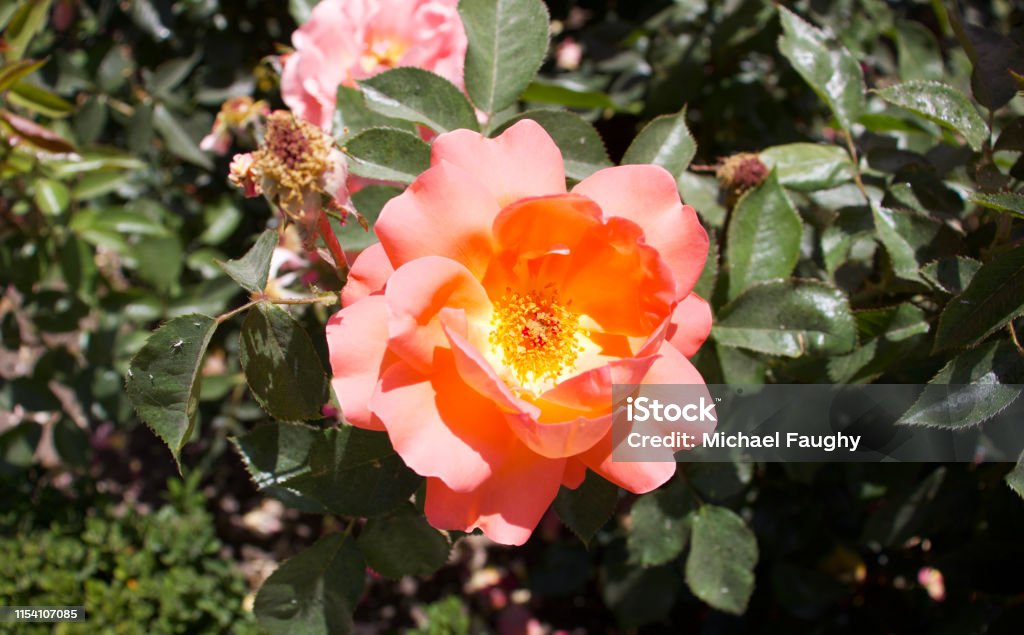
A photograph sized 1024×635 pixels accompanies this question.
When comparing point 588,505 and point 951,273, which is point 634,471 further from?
point 951,273

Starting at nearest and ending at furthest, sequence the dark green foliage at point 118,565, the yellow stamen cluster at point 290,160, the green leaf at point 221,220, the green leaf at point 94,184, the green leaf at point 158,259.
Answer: the yellow stamen cluster at point 290,160
the green leaf at point 94,184
the green leaf at point 158,259
the green leaf at point 221,220
the dark green foliage at point 118,565

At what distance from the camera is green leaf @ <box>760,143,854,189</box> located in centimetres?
114

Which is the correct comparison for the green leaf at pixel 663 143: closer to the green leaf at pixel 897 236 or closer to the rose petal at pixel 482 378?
the green leaf at pixel 897 236

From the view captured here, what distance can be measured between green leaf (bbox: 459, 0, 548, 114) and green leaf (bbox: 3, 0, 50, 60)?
0.95 meters

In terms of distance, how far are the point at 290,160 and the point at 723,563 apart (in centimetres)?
91

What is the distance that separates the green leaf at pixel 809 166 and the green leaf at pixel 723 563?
1.75 feet

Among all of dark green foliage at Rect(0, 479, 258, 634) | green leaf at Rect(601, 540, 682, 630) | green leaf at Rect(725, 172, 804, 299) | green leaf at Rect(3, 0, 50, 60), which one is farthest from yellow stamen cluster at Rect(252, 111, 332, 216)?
dark green foliage at Rect(0, 479, 258, 634)

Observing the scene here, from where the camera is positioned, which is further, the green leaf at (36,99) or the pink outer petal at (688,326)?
the green leaf at (36,99)

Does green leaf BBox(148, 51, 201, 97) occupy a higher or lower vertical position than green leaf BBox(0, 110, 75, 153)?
lower

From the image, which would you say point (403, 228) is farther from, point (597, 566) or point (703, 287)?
point (597, 566)

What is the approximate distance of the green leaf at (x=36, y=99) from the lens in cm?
142

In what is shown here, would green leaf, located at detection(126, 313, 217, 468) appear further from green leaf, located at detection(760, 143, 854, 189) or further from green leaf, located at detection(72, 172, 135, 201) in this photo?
green leaf, located at detection(72, 172, 135, 201)

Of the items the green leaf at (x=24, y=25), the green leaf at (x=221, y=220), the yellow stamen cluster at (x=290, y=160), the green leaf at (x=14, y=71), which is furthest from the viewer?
the green leaf at (x=221, y=220)

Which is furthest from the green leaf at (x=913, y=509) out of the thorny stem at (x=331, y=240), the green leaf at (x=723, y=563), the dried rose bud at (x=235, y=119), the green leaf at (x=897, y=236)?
the dried rose bud at (x=235, y=119)
